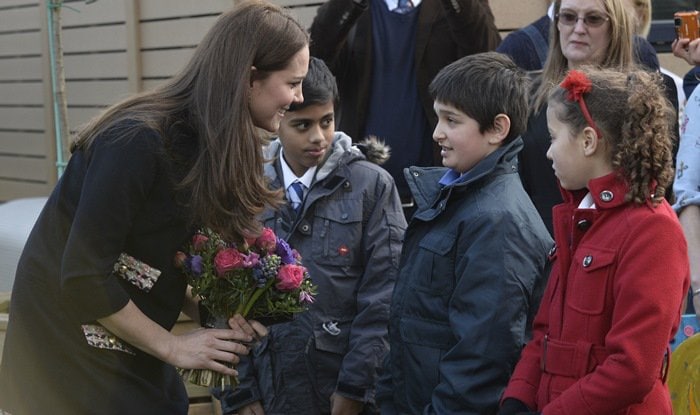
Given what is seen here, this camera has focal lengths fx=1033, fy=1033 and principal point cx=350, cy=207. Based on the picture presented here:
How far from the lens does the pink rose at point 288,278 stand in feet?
10.1

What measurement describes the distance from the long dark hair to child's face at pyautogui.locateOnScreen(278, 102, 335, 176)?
3.20 ft

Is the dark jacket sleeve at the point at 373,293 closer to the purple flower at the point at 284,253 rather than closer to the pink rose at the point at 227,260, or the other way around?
the purple flower at the point at 284,253

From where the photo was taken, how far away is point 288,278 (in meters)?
3.06

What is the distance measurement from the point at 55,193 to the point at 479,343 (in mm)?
1250

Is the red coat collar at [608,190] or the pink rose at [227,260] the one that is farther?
the pink rose at [227,260]

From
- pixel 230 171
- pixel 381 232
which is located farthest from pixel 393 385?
pixel 230 171

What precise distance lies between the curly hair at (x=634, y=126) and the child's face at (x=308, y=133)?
1335mm

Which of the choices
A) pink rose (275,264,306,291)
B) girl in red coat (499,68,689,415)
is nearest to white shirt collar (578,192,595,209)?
girl in red coat (499,68,689,415)

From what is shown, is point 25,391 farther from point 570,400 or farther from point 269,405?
point 570,400

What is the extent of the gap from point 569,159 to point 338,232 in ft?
4.09

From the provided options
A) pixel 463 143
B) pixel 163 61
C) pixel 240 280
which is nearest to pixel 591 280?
pixel 463 143

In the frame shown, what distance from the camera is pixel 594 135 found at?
2.73 metres

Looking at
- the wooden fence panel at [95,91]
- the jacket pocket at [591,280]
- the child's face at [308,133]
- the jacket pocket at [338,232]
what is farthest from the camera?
the wooden fence panel at [95,91]

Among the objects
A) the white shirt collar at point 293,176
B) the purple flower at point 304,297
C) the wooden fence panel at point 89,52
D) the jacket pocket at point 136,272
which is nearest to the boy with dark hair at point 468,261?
the purple flower at point 304,297
